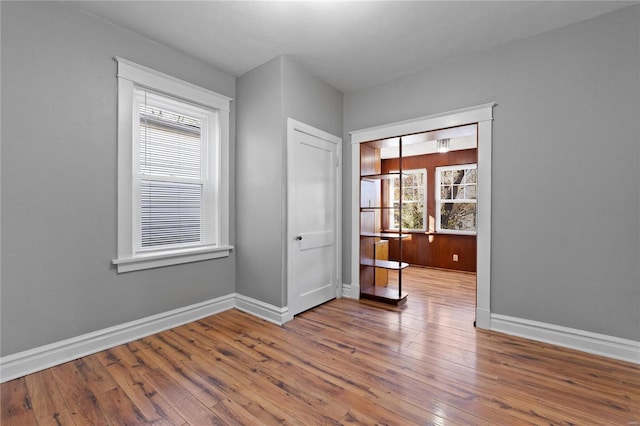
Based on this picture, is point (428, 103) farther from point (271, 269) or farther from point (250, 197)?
point (271, 269)

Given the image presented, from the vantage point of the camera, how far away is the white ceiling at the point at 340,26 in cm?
227

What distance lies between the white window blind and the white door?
1005 mm

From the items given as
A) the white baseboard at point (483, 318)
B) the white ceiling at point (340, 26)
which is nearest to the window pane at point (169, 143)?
the white ceiling at point (340, 26)

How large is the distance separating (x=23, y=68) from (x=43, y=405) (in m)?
2.32

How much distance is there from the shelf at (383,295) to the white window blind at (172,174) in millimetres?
2147

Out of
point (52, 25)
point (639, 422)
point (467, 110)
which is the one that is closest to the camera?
point (639, 422)

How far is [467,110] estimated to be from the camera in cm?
295

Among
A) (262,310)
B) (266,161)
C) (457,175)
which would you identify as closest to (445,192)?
(457,175)

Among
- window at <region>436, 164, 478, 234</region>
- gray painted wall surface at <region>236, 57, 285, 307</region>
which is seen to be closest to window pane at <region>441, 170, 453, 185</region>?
window at <region>436, 164, 478, 234</region>

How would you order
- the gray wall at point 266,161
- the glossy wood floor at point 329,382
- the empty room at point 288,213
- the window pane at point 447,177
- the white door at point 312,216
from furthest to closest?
the window pane at point 447,177 < the white door at point 312,216 < the gray wall at point 266,161 < the empty room at point 288,213 < the glossy wood floor at point 329,382

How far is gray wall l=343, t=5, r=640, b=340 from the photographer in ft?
7.42

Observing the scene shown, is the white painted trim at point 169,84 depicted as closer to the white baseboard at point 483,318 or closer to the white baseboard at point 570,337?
the white baseboard at point 483,318

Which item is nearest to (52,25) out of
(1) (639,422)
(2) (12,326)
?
(2) (12,326)

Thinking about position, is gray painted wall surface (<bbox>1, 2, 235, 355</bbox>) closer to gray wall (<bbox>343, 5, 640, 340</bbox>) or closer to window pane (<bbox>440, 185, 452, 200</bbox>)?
gray wall (<bbox>343, 5, 640, 340</bbox>)
